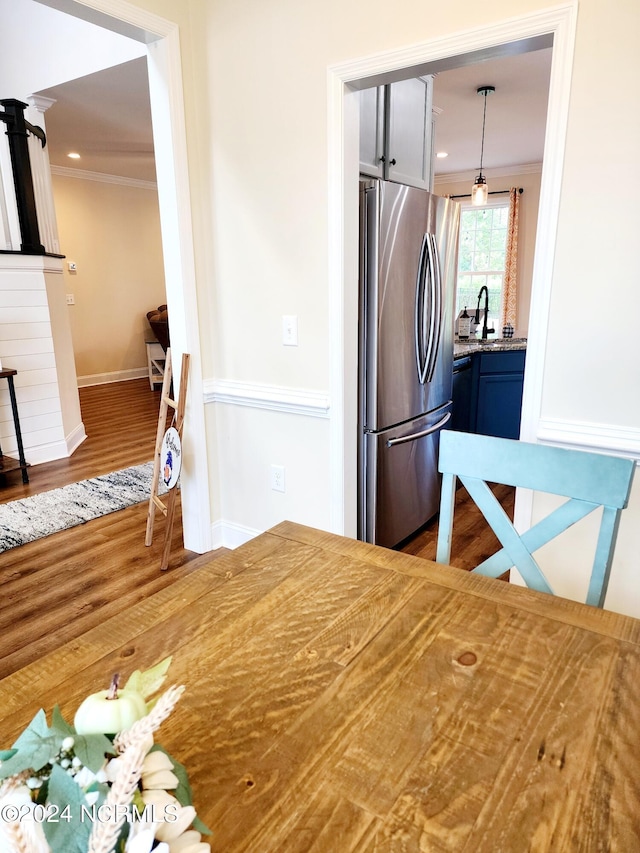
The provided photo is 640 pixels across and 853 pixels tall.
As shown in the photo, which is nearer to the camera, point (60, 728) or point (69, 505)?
point (60, 728)

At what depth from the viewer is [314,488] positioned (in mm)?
2506

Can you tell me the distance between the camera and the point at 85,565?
2.79 m

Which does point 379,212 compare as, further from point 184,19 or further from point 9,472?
point 9,472

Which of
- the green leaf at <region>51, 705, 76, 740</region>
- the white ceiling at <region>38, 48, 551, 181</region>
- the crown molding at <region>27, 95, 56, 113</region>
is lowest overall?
the green leaf at <region>51, 705, 76, 740</region>

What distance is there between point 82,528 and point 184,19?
2.58 m

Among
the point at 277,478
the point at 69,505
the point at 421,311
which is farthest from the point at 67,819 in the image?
the point at 69,505

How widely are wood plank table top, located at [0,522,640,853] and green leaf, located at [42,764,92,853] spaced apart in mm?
218

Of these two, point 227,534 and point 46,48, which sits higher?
point 46,48

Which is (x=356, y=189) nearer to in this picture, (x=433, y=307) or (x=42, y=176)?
(x=433, y=307)

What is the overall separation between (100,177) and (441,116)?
4.35 metres

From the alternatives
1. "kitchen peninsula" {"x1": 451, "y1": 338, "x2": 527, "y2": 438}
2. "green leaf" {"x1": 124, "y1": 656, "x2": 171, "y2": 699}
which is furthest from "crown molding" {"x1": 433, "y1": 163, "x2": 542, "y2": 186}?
"green leaf" {"x1": 124, "y1": 656, "x2": 171, "y2": 699}

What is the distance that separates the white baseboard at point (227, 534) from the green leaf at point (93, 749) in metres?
2.35

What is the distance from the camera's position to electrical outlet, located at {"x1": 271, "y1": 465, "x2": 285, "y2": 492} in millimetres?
2605

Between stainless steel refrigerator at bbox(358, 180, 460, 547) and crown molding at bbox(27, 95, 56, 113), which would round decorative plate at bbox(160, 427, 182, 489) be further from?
crown molding at bbox(27, 95, 56, 113)
